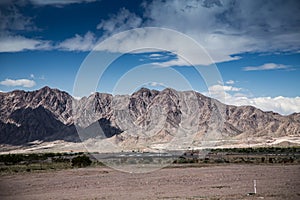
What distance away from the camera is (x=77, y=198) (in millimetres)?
26641

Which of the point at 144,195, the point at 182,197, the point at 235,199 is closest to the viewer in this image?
the point at 235,199

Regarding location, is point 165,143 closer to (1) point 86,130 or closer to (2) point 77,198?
(1) point 86,130

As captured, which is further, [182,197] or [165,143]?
[165,143]

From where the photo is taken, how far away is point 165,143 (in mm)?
187375

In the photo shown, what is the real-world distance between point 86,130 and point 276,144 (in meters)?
87.6

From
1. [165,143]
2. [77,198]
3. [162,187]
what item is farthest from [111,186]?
[165,143]

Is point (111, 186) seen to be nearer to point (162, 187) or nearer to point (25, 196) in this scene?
point (162, 187)

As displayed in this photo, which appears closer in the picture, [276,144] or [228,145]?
[276,144]

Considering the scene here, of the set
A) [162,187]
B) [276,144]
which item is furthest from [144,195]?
[276,144]

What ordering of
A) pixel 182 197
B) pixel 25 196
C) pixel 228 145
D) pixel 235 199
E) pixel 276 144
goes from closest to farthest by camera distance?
1. pixel 235 199
2. pixel 182 197
3. pixel 25 196
4. pixel 276 144
5. pixel 228 145

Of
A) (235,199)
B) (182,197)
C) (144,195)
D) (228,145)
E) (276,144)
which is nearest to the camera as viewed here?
(235,199)

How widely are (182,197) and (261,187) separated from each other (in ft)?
23.5

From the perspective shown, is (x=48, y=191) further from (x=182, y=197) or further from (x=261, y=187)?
(x=261, y=187)

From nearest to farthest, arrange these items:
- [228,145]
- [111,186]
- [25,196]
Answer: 1. [25,196]
2. [111,186]
3. [228,145]
